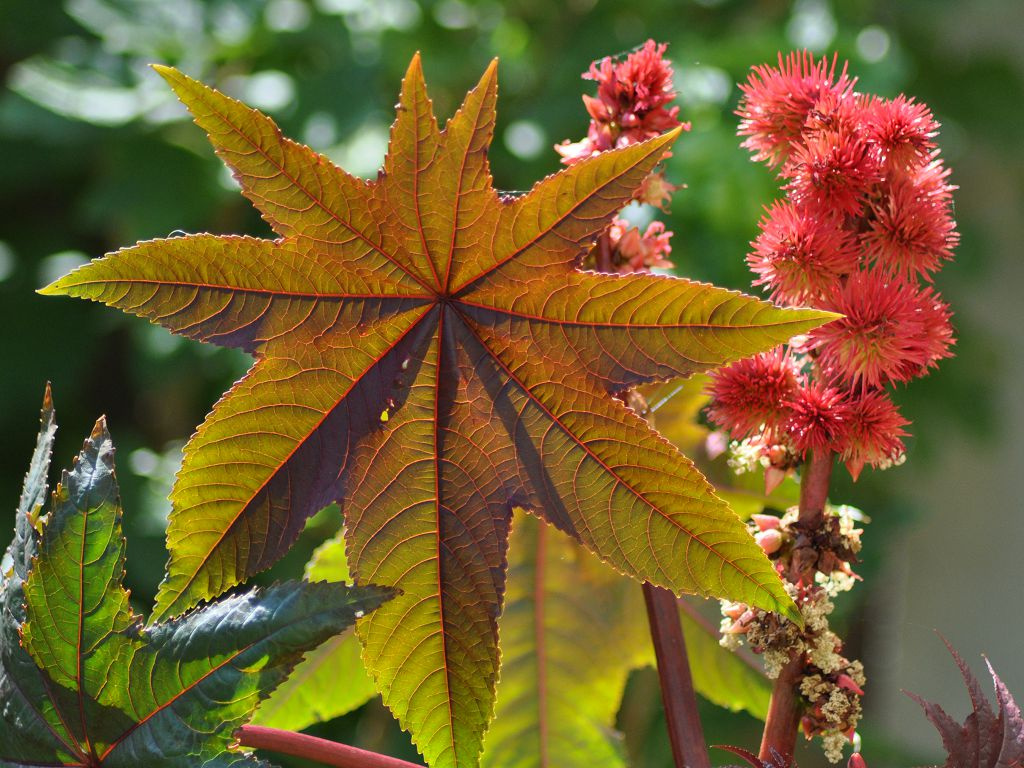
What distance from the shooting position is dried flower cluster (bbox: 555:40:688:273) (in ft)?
0.99

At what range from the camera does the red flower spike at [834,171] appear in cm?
27

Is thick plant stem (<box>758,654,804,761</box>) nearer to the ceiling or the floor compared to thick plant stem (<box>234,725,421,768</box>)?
nearer to the ceiling

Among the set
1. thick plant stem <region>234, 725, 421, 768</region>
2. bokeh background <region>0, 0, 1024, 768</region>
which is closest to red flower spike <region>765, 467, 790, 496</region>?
thick plant stem <region>234, 725, 421, 768</region>

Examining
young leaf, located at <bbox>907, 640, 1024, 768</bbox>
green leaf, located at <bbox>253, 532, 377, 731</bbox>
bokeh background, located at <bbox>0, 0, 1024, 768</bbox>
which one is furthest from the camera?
bokeh background, located at <bbox>0, 0, 1024, 768</bbox>

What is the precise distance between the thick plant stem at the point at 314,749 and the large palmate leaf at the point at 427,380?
0.06ft

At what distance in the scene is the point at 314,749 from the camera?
26cm

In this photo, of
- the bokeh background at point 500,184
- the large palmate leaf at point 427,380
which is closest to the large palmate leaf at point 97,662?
the large palmate leaf at point 427,380

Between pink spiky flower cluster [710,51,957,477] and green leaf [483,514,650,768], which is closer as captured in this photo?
pink spiky flower cluster [710,51,957,477]

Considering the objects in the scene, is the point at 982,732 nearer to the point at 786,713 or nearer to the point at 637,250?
the point at 786,713

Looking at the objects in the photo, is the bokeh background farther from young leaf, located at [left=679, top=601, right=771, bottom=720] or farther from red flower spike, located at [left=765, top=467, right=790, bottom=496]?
red flower spike, located at [left=765, top=467, right=790, bottom=496]

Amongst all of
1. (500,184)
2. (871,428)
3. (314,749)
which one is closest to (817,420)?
(871,428)

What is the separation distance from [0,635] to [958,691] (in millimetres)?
1201

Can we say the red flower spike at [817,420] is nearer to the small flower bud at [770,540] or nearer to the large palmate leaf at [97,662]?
the small flower bud at [770,540]

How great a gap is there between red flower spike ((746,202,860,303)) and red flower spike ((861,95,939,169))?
23 millimetres
